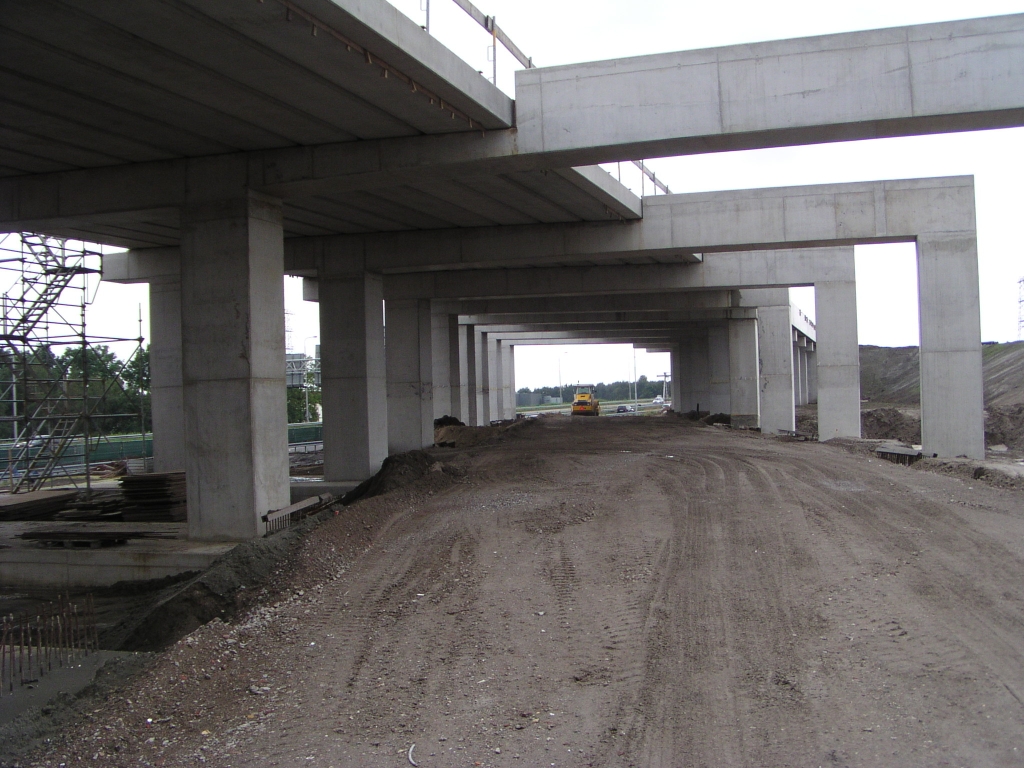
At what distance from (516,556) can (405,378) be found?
16927 mm

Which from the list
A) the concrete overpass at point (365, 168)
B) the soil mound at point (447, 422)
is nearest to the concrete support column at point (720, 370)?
the soil mound at point (447, 422)

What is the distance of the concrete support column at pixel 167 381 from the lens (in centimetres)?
2184

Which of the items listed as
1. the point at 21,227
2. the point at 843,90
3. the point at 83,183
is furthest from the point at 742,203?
the point at 21,227

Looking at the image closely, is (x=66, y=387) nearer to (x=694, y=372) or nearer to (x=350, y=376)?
(x=350, y=376)

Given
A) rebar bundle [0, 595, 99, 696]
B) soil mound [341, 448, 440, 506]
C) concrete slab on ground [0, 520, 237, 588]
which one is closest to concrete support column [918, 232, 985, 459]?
soil mound [341, 448, 440, 506]

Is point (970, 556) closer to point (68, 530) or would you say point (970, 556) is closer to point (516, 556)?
point (516, 556)

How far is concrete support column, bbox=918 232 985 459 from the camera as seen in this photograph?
18.0 meters

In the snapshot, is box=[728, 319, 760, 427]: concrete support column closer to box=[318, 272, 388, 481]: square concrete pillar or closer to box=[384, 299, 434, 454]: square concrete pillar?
box=[384, 299, 434, 454]: square concrete pillar

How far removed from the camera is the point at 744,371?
37.3m

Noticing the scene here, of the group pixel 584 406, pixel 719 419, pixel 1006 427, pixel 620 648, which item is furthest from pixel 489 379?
pixel 620 648

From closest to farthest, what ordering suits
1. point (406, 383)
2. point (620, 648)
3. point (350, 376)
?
1. point (620, 648)
2. point (350, 376)
3. point (406, 383)

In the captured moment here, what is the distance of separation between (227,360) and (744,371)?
1141 inches

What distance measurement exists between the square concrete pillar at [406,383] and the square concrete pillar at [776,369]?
1611 centimetres

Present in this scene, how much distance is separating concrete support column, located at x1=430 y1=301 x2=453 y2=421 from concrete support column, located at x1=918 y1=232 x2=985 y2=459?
20030mm
